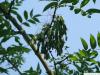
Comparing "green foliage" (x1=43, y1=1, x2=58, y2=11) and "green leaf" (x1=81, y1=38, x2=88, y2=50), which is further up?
"green foliage" (x1=43, y1=1, x2=58, y2=11)

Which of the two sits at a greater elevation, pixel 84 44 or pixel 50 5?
pixel 50 5

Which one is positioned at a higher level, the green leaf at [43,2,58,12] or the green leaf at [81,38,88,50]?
the green leaf at [43,2,58,12]

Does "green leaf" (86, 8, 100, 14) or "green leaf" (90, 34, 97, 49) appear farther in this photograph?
"green leaf" (86, 8, 100, 14)

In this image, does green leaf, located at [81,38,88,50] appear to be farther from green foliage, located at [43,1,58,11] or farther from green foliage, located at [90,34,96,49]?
green foliage, located at [43,1,58,11]

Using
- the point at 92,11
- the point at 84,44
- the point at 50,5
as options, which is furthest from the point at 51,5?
the point at 84,44

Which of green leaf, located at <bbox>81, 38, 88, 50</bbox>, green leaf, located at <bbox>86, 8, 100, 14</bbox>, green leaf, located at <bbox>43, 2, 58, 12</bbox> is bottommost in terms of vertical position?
green leaf, located at <bbox>81, 38, 88, 50</bbox>

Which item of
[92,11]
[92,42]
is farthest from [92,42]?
[92,11]

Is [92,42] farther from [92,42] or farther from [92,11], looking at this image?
[92,11]

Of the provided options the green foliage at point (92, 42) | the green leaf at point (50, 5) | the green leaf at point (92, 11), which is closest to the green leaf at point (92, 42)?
the green foliage at point (92, 42)

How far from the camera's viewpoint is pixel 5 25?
9.81 ft

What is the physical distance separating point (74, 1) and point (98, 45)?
0.47 meters

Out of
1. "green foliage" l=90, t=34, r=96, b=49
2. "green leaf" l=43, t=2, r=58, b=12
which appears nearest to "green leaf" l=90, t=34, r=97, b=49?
"green foliage" l=90, t=34, r=96, b=49

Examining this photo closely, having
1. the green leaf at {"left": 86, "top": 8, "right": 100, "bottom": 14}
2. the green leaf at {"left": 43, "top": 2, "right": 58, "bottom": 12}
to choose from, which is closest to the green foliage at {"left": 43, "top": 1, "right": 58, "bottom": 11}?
the green leaf at {"left": 43, "top": 2, "right": 58, "bottom": 12}

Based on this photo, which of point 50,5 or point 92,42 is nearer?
point 92,42
